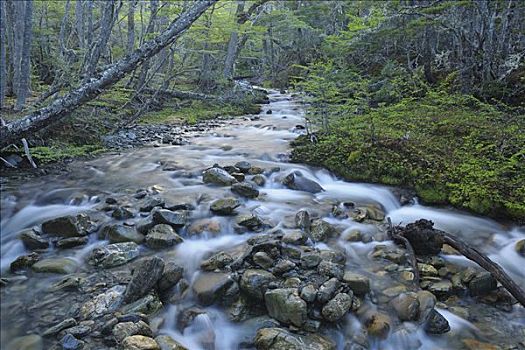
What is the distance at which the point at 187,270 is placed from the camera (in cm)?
403

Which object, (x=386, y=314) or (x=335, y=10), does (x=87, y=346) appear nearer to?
(x=386, y=314)

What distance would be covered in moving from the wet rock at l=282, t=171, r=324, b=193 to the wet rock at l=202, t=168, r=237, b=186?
3.16ft

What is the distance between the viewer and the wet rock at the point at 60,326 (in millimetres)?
3047

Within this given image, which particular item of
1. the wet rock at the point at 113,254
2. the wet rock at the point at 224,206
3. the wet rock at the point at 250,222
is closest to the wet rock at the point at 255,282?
the wet rock at the point at 250,222

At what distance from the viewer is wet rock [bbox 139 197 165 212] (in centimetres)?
536

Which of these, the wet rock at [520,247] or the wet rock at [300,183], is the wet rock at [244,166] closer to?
the wet rock at [300,183]

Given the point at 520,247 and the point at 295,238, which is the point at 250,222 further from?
the point at 520,247

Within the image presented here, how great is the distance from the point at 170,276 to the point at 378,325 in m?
1.98

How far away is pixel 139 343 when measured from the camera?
2889 millimetres

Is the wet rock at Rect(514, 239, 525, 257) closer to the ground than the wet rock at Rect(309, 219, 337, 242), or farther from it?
farther from it

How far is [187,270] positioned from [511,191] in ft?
14.8

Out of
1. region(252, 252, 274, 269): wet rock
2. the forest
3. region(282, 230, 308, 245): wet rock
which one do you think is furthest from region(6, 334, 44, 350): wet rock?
region(282, 230, 308, 245): wet rock

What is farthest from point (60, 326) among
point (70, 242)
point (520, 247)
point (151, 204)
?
point (520, 247)

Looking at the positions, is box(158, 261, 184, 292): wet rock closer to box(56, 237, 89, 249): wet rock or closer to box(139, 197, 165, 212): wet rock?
box(56, 237, 89, 249): wet rock
